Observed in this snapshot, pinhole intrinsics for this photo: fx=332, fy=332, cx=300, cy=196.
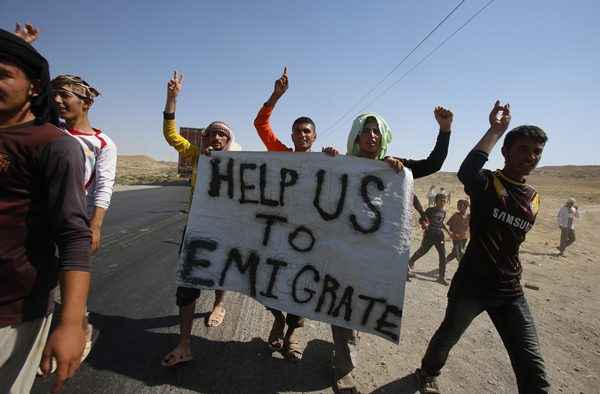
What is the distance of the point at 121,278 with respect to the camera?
182 inches

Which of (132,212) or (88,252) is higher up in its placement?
(88,252)

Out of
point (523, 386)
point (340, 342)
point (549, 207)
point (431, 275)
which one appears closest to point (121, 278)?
point (340, 342)

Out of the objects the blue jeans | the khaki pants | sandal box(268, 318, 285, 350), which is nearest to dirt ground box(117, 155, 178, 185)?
sandal box(268, 318, 285, 350)

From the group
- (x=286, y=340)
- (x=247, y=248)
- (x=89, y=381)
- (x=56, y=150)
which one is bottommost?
(x=89, y=381)

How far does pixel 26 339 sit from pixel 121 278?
3.55 m

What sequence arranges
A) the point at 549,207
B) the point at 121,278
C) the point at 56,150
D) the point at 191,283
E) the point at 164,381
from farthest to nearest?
the point at 549,207 → the point at 121,278 → the point at 191,283 → the point at 164,381 → the point at 56,150

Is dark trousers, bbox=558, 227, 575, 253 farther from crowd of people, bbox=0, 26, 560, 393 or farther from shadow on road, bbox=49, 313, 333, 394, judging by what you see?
shadow on road, bbox=49, 313, 333, 394

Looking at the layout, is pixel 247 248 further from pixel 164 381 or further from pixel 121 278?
pixel 121 278

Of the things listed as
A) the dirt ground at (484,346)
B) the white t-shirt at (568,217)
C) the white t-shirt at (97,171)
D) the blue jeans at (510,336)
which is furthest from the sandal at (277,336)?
the white t-shirt at (568,217)

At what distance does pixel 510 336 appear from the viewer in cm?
237

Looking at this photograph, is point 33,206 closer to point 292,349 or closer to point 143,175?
point 292,349

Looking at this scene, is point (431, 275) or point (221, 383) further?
point (431, 275)

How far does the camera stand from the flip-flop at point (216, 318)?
345 centimetres

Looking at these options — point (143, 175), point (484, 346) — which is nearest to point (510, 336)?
point (484, 346)
